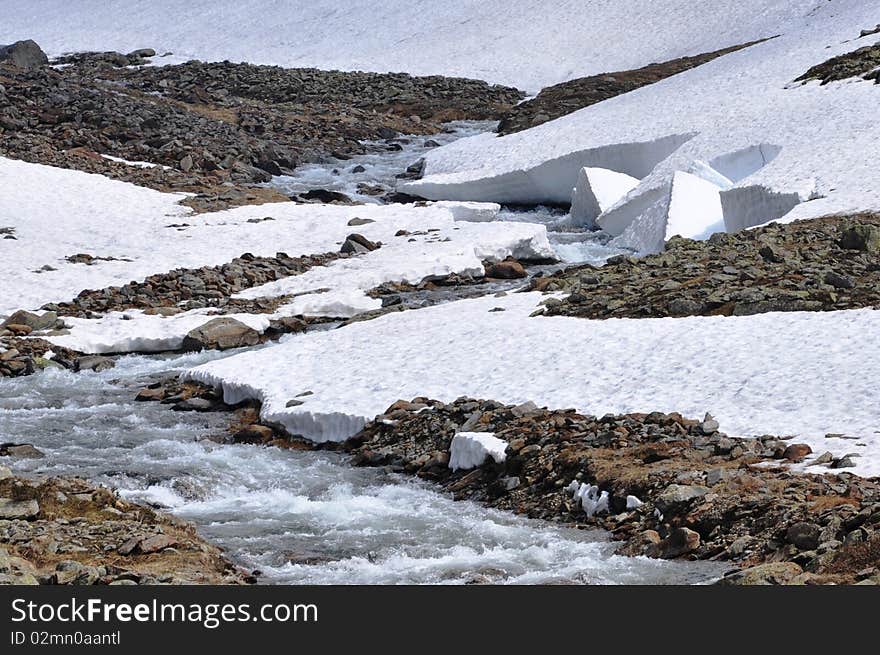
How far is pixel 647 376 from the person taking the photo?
14438 millimetres

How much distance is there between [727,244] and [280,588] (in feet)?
48.4

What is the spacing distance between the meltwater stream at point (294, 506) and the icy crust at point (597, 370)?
1184 millimetres

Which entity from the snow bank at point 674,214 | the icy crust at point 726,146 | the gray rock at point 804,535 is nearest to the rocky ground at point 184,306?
the snow bank at point 674,214

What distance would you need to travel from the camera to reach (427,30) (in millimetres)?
66312

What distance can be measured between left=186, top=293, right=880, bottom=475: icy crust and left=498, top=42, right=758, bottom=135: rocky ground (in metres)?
22.5

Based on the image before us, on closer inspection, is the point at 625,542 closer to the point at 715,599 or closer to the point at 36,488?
the point at 715,599

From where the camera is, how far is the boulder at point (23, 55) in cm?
5544

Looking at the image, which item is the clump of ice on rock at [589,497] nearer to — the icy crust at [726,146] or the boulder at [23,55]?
the icy crust at [726,146]

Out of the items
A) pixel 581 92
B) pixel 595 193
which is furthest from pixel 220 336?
pixel 581 92

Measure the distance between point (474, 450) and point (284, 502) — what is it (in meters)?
2.13

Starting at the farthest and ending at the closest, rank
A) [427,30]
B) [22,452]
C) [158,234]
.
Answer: [427,30] → [158,234] → [22,452]

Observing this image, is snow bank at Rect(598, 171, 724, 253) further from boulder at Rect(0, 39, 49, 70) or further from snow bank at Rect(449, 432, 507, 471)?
boulder at Rect(0, 39, 49, 70)

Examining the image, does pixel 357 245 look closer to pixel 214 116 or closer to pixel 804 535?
pixel 804 535

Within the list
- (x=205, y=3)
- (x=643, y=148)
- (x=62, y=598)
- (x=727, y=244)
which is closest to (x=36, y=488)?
(x=62, y=598)
